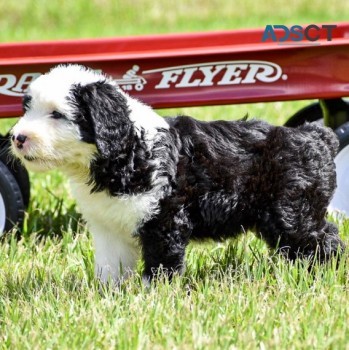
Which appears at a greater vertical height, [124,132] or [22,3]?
[124,132]

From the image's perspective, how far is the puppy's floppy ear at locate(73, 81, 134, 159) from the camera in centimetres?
358

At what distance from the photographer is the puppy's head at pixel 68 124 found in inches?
139

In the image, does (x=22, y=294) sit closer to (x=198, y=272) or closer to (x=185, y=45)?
(x=198, y=272)

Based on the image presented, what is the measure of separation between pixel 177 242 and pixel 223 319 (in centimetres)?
50

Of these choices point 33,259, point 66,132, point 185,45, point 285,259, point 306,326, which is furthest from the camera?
point 185,45

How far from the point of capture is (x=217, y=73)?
4676mm

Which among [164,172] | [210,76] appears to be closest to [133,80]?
[210,76]

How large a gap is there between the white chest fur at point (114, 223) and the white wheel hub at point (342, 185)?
1478mm

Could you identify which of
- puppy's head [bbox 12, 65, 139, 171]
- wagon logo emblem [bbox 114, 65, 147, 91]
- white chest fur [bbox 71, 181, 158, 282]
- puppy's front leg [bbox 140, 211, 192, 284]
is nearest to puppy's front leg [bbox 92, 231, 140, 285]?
white chest fur [bbox 71, 181, 158, 282]

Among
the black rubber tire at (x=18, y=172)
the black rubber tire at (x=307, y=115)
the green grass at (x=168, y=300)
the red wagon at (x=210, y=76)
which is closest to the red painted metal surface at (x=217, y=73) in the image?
the red wagon at (x=210, y=76)

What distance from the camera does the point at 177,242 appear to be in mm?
3746

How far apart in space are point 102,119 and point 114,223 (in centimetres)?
48

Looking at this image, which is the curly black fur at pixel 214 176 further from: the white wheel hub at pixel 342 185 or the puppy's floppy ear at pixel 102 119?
the white wheel hub at pixel 342 185

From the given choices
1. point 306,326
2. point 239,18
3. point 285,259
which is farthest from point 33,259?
point 239,18
